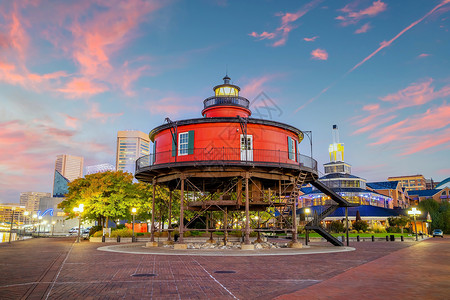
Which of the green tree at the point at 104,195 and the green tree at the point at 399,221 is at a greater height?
the green tree at the point at 104,195

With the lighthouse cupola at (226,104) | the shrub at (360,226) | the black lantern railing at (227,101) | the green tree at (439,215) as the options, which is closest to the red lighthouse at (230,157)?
the lighthouse cupola at (226,104)

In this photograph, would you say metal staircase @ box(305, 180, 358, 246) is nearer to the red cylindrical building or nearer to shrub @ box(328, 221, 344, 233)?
the red cylindrical building

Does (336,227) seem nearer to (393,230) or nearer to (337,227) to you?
(337,227)

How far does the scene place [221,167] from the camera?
1019 inches

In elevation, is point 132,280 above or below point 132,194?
below

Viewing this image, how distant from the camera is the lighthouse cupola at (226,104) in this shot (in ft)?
Result: 101

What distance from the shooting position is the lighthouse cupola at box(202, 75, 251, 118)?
30.7m

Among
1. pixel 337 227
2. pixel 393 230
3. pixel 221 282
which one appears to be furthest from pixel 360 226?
pixel 221 282

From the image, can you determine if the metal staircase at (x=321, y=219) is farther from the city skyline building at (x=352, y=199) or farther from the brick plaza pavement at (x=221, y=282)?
the city skyline building at (x=352, y=199)

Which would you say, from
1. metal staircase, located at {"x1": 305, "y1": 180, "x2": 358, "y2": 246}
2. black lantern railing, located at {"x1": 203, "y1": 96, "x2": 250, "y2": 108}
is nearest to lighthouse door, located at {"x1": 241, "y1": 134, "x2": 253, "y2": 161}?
black lantern railing, located at {"x1": 203, "y1": 96, "x2": 250, "y2": 108}

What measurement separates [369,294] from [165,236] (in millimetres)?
34820

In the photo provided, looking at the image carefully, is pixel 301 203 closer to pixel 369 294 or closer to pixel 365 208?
pixel 365 208

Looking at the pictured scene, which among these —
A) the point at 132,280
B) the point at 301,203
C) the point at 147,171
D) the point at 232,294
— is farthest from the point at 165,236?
the point at 301,203

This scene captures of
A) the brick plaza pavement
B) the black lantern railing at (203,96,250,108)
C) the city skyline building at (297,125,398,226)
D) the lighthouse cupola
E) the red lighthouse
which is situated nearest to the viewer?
the brick plaza pavement
